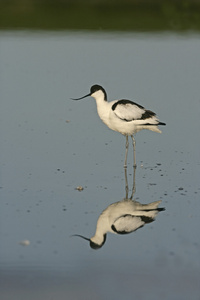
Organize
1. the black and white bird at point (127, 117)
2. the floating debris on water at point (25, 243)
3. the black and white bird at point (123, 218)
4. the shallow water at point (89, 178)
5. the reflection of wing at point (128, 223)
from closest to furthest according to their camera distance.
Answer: the shallow water at point (89, 178) < the floating debris on water at point (25, 243) < the black and white bird at point (123, 218) < the reflection of wing at point (128, 223) < the black and white bird at point (127, 117)

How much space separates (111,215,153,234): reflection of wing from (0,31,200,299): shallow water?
153 millimetres

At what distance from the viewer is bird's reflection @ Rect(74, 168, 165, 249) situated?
7881 millimetres

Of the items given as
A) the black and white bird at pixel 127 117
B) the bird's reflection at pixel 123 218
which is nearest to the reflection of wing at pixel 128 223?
the bird's reflection at pixel 123 218

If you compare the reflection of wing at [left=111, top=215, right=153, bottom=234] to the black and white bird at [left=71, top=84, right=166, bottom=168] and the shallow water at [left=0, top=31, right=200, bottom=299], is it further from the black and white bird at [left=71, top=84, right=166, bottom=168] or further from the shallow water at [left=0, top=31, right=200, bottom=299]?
the black and white bird at [left=71, top=84, right=166, bottom=168]

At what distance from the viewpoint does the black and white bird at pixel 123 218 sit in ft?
25.8

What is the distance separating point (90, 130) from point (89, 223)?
5290 mm

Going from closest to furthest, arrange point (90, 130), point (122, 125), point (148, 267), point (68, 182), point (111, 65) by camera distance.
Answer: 1. point (148, 267)
2. point (68, 182)
3. point (122, 125)
4. point (90, 130)
5. point (111, 65)

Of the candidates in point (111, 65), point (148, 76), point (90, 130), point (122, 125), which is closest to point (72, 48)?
point (111, 65)

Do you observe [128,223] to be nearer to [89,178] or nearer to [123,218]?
[123,218]

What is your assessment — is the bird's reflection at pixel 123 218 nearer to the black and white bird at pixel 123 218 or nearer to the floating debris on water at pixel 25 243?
the black and white bird at pixel 123 218

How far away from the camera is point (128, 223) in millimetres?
8281

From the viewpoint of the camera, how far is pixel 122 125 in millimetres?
11234

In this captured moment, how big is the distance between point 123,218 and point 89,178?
188 centimetres

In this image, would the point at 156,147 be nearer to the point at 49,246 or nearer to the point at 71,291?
the point at 49,246
